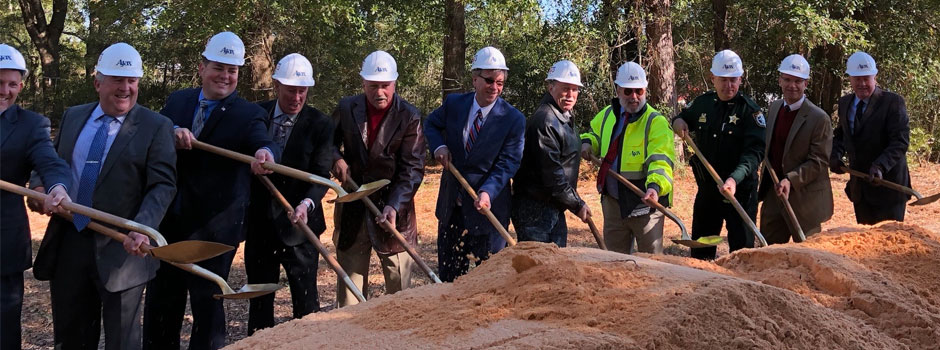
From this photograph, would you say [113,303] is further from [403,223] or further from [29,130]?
[403,223]

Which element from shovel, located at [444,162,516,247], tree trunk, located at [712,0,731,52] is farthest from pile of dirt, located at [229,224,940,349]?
tree trunk, located at [712,0,731,52]

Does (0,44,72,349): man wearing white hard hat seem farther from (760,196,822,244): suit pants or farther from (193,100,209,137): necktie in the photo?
(760,196,822,244): suit pants

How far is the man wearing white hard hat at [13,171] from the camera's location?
4.36 meters

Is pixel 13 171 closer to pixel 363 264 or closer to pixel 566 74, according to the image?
pixel 363 264

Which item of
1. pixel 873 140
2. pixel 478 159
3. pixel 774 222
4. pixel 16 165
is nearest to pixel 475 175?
pixel 478 159

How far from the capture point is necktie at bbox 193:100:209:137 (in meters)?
5.00

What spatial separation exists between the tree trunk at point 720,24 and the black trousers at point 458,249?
37.8 ft

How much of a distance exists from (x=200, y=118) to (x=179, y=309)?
1.09 metres

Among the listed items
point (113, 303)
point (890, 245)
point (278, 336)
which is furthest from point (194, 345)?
point (890, 245)

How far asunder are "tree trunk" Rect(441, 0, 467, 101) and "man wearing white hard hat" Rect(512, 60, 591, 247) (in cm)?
872

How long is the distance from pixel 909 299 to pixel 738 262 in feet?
2.70

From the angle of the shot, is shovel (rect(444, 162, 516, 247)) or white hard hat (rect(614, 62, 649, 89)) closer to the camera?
shovel (rect(444, 162, 516, 247))

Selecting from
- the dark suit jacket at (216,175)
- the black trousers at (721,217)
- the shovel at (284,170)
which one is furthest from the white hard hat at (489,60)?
the black trousers at (721,217)

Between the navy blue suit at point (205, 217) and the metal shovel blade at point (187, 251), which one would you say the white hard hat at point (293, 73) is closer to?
the navy blue suit at point (205, 217)
